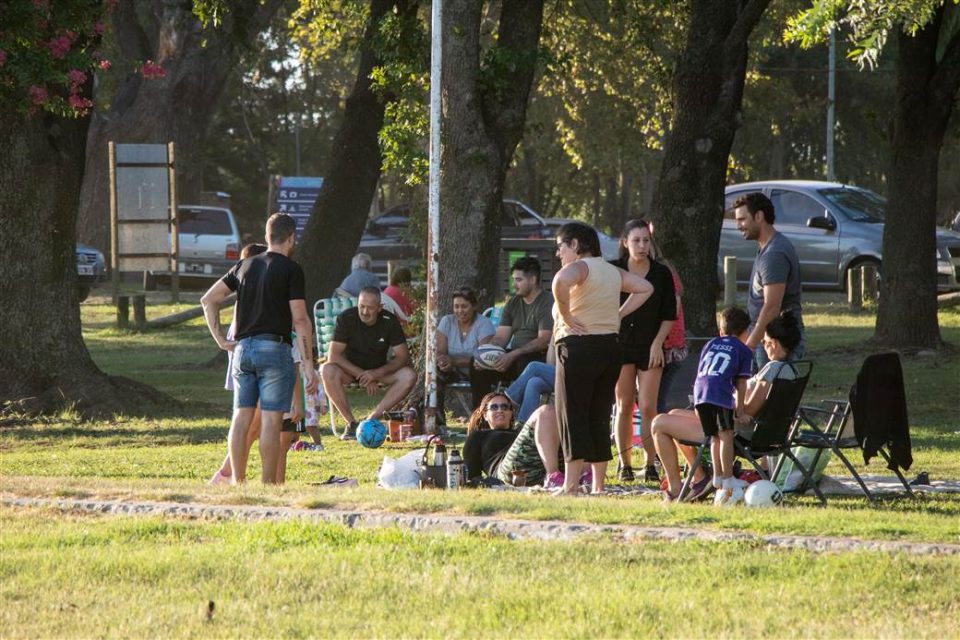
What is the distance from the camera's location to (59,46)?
14898 millimetres

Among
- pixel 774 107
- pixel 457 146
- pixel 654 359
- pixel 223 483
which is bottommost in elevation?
pixel 223 483

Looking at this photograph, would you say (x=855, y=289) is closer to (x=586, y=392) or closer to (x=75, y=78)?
(x=75, y=78)

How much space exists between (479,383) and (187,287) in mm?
23519

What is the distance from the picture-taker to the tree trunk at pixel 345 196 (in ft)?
73.5

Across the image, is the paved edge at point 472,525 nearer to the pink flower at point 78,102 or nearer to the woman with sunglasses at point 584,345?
the woman with sunglasses at point 584,345

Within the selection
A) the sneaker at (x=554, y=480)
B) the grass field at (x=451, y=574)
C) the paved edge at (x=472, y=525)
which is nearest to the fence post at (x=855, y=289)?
the sneaker at (x=554, y=480)

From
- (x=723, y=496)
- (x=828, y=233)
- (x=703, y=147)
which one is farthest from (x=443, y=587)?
(x=828, y=233)

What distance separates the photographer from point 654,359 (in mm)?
11164

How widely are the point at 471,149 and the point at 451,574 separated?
9.46 meters

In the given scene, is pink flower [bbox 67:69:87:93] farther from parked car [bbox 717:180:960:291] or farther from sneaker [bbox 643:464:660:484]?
parked car [bbox 717:180:960:291]

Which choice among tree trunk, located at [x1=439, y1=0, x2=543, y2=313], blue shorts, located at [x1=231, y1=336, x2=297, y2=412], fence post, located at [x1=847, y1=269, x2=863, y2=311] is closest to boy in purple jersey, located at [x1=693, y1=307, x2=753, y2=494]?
blue shorts, located at [x1=231, y1=336, x2=297, y2=412]

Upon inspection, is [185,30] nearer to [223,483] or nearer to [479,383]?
[479,383]

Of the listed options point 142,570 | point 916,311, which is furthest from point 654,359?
point 916,311

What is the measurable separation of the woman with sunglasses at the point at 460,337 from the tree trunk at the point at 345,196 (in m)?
7.75
